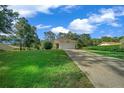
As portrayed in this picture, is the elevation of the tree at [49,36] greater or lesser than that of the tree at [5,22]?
lesser

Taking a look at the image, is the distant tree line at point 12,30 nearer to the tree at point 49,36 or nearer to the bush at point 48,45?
the bush at point 48,45

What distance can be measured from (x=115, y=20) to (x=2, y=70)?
9.99ft

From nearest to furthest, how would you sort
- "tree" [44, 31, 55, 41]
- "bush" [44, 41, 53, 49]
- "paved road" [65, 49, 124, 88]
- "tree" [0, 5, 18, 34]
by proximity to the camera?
"paved road" [65, 49, 124, 88] < "tree" [44, 31, 55, 41] < "bush" [44, 41, 53, 49] < "tree" [0, 5, 18, 34]

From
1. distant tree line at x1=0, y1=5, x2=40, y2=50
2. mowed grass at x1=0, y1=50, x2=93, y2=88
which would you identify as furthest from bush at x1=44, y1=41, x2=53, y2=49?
mowed grass at x1=0, y1=50, x2=93, y2=88

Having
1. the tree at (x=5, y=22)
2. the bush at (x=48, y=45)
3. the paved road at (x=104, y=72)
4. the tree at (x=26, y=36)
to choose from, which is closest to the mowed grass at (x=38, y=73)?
the paved road at (x=104, y=72)

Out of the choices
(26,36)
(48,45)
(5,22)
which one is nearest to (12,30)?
(5,22)

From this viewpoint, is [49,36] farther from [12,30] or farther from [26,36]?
[26,36]

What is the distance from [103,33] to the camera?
321 inches

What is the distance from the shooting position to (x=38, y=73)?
7418mm

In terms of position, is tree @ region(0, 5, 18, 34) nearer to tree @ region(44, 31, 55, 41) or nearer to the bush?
the bush

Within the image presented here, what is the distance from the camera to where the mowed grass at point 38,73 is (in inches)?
267

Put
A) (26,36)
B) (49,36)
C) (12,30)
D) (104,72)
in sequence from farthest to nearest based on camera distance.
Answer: (26,36), (12,30), (49,36), (104,72)

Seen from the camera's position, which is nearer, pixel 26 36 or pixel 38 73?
pixel 38 73

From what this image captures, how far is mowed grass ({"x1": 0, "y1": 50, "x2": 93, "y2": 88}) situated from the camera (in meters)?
6.78
